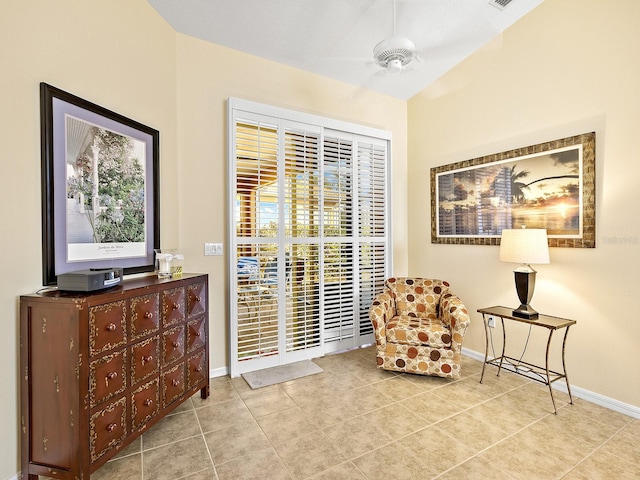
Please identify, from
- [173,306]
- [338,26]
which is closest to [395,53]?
[338,26]

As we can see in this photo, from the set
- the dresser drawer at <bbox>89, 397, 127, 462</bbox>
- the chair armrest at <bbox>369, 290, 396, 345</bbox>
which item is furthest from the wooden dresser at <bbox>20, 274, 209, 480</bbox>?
the chair armrest at <bbox>369, 290, 396, 345</bbox>

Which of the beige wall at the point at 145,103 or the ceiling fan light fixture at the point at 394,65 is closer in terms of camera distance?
the beige wall at the point at 145,103

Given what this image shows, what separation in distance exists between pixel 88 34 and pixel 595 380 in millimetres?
4510

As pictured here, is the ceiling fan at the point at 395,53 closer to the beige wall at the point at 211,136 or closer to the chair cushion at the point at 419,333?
the beige wall at the point at 211,136

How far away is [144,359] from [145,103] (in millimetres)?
1946

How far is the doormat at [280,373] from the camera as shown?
299cm

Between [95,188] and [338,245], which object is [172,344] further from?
[338,245]

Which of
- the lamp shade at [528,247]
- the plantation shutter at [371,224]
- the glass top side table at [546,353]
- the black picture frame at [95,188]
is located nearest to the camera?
the black picture frame at [95,188]

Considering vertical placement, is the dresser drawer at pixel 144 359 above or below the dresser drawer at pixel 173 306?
below

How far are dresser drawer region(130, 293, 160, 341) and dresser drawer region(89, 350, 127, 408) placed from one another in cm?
14

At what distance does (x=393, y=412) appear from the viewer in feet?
8.11

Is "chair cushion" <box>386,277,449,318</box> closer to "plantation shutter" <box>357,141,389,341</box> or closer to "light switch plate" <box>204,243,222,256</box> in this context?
"plantation shutter" <box>357,141,389,341</box>

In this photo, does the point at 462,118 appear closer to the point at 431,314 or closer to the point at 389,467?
the point at 431,314

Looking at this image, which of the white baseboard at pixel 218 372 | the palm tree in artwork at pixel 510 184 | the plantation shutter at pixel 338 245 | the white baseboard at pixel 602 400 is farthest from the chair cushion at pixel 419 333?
the white baseboard at pixel 218 372
